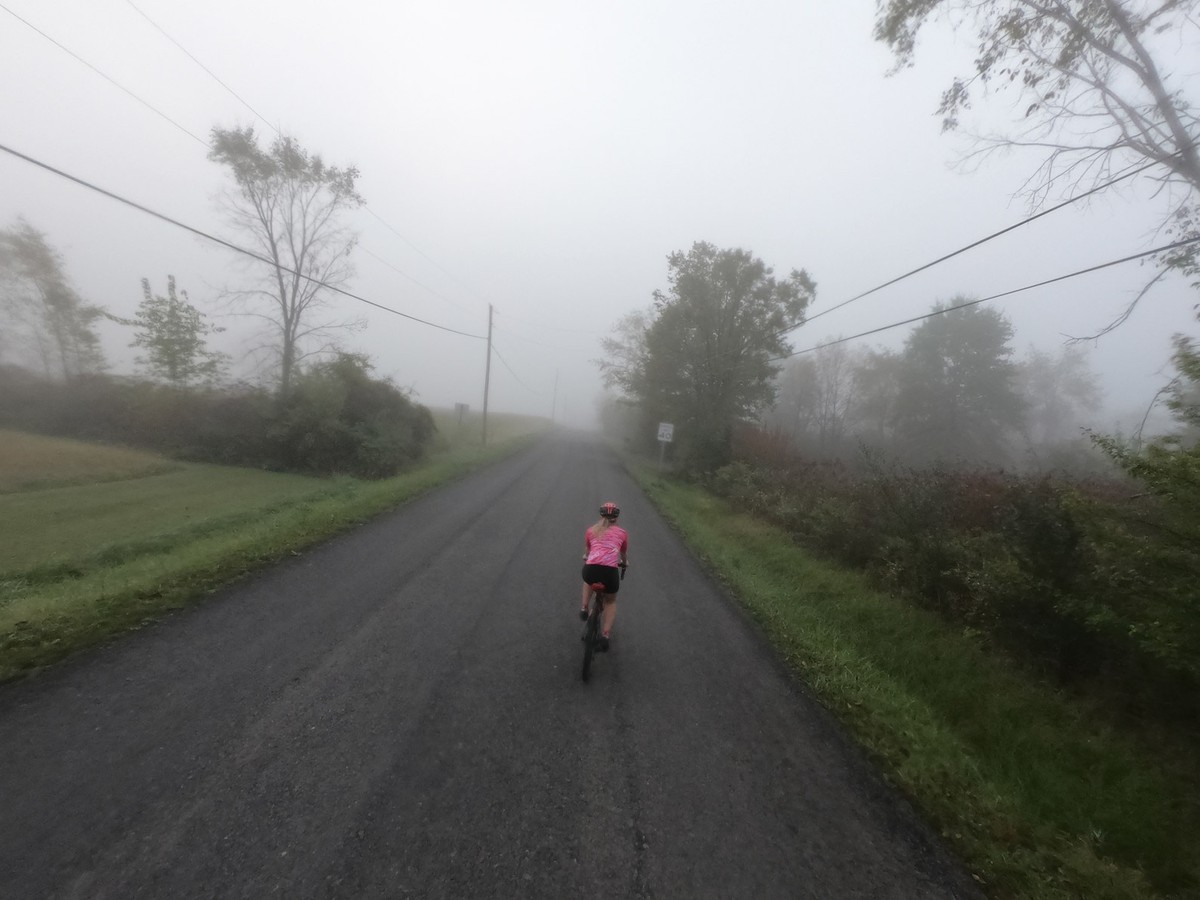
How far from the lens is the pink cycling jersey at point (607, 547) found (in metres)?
5.67

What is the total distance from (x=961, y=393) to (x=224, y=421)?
147 ft

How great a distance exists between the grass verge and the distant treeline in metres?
17.4

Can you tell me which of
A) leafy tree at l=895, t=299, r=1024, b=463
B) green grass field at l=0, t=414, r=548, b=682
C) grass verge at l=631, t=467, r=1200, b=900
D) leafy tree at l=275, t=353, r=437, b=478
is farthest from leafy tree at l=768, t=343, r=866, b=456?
grass verge at l=631, t=467, r=1200, b=900

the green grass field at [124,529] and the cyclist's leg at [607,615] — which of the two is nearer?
the green grass field at [124,529]

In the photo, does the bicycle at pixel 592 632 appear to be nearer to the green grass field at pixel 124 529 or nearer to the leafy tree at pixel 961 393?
Answer: the green grass field at pixel 124 529

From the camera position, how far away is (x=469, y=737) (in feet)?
13.4

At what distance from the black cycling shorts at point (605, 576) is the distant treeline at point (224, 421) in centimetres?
1674

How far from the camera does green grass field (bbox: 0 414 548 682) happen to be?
5.34m

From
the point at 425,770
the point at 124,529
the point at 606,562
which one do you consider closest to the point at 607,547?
the point at 606,562

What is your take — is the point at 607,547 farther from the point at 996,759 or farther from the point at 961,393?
the point at 961,393

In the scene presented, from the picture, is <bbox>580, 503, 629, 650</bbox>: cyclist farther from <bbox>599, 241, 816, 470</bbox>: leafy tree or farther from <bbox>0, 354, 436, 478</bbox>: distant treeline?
<bbox>599, 241, 816, 470</bbox>: leafy tree

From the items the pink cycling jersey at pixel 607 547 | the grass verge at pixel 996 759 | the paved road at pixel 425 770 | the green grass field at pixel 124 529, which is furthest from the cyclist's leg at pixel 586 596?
the green grass field at pixel 124 529

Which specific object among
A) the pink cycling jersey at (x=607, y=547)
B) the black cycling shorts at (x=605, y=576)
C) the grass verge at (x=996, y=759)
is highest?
the pink cycling jersey at (x=607, y=547)

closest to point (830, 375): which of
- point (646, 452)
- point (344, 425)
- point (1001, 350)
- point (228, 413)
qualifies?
point (1001, 350)
